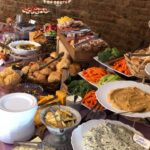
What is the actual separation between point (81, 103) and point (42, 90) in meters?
0.27

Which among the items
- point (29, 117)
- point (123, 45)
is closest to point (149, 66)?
point (29, 117)

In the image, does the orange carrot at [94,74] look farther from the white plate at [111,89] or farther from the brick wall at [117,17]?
the brick wall at [117,17]

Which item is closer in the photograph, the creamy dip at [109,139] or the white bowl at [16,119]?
the creamy dip at [109,139]

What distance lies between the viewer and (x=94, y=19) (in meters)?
3.29

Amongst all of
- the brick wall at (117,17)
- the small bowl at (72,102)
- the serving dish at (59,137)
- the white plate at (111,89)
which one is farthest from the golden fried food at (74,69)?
the brick wall at (117,17)

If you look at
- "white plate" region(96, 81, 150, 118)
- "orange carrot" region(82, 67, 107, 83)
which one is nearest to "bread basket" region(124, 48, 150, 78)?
"white plate" region(96, 81, 150, 118)

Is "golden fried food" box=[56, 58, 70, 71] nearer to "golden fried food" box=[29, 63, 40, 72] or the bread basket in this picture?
"golden fried food" box=[29, 63, 40, 72]

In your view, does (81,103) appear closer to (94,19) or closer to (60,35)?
(60,35)

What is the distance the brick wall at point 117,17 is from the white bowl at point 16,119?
2.12 m

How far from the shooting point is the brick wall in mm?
2980

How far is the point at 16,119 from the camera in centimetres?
109

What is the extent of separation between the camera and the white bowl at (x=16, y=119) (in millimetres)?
1087

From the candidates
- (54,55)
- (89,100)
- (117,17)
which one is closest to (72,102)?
(89,100)

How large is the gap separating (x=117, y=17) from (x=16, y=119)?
2.30m
